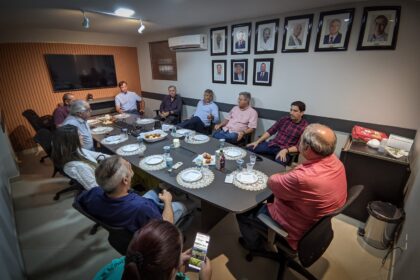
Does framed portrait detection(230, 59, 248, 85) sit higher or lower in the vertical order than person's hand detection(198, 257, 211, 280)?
higher

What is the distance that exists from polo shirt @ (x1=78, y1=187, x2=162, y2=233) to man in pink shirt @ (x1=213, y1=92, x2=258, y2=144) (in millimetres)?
2038

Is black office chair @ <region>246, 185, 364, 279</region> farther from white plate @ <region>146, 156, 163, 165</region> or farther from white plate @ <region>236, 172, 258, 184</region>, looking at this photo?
white plate @ <region>146, 156, 163, 165</region>

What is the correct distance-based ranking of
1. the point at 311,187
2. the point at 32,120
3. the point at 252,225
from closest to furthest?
the point at 311,187 < the point at 252,225 < the point at 32,120

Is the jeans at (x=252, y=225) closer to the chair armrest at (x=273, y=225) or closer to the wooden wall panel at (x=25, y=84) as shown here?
the chair armrest at (x=273, y=225)

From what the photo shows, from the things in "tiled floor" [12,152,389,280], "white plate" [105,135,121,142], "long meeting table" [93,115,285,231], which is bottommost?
"tiled floor" [12,152,389,280]

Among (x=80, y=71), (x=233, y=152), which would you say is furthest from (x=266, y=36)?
(x=80, y=71)

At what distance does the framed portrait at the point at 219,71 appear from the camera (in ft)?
12.2

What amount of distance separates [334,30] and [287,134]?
53.9 inches

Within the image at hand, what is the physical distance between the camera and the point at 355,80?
8.10ft

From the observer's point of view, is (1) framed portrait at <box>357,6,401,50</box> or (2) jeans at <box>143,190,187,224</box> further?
(1) framed portrait at <box>357,6,401,50</box>

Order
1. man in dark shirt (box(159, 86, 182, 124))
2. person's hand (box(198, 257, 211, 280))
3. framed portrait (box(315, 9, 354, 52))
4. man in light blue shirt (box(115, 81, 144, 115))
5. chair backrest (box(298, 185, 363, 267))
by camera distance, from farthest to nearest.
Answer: man in light blue shirt (box(115, 81, 144, 115)) < man in dark shirt (box(159, 86, 182, 124)) < framed portrait (box(315, 9, 354, 52)) < chair backrest (box(298, 185, 363, 267)) < person's hand (box(198, 257, 211, 280))

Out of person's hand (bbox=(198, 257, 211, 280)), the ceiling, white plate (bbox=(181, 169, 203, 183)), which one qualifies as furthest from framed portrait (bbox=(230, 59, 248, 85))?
person's hand (bbox=(198, 257, 211, 280))

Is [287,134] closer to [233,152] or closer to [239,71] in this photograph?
[233,152]

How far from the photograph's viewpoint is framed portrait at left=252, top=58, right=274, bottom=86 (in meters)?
3.14
